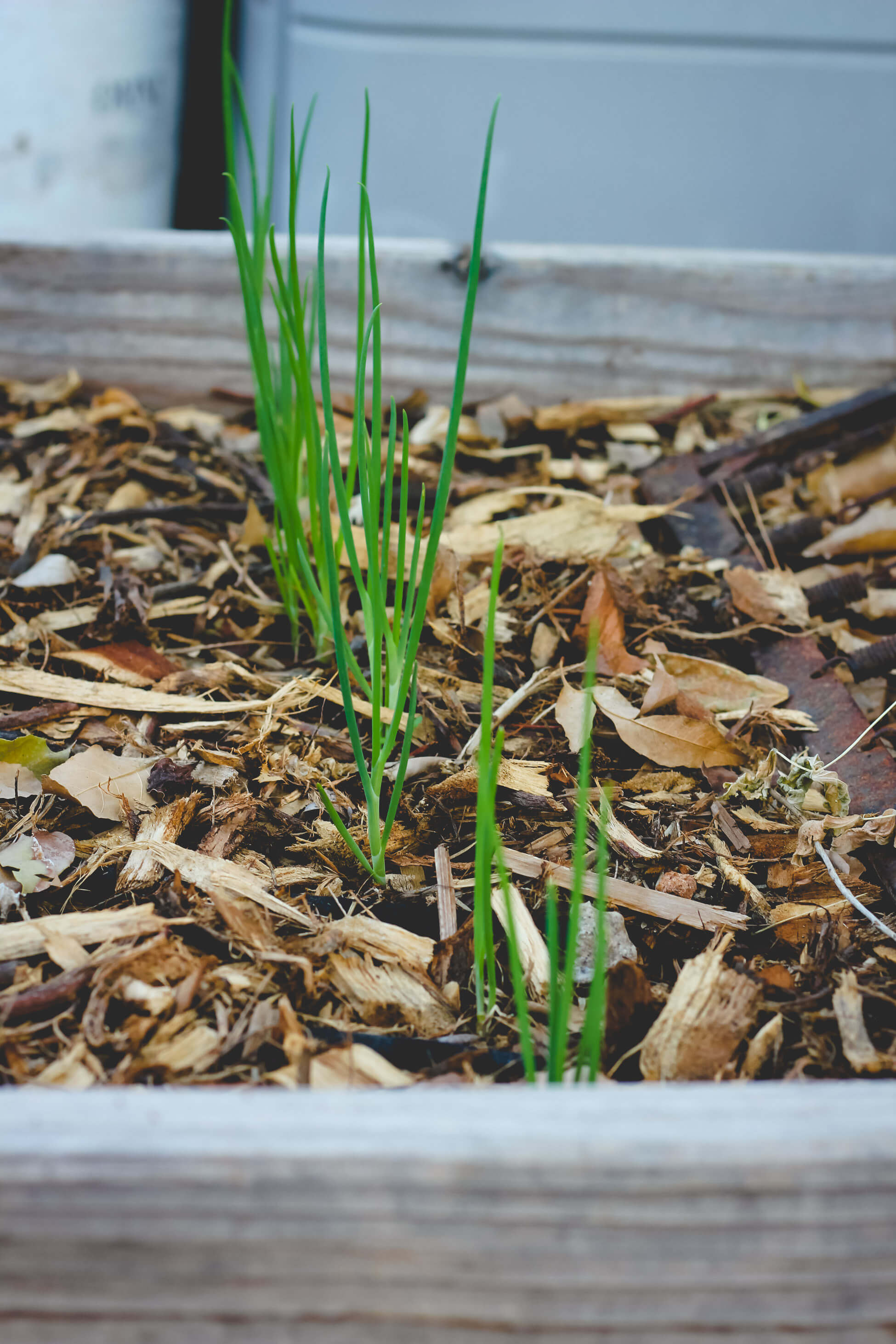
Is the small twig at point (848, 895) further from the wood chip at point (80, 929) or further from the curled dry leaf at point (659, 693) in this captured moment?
the wood chip at point (80, 929)

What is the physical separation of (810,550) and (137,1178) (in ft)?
2.81

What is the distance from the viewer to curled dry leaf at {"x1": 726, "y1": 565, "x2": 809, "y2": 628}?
88 centimetres

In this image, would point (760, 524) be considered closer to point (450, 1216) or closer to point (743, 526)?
point (743, 526)

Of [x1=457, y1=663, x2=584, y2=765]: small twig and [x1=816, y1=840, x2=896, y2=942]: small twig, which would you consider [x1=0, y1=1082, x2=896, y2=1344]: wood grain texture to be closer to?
[x1=816, y1=840, x2=896, y2=942]: small twig

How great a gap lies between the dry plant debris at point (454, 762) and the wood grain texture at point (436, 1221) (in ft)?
0.50

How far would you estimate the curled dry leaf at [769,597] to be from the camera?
0.88 m

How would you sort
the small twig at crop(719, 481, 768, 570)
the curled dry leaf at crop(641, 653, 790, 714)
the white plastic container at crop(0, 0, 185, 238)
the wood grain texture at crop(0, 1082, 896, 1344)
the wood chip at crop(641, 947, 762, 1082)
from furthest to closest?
the white plastic container at crop(0, 0, 185, 238) → the small twig at crop(719, 481, 768, 570) → the curled dry leaf at crop(641, 653, 790, 714) → the wood chip at crop(641, 947, 762, 1082) → the wood grain texture at crop(0, 1082, 896, 1344)

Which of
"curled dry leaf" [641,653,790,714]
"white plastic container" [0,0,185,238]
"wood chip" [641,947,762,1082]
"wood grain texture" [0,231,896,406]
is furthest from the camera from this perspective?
"white plastic container" [0,0,185,238]

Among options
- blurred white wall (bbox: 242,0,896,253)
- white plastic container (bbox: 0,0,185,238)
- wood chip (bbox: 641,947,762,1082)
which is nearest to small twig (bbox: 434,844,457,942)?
wood chip (bbox: 641,947,762,1082)

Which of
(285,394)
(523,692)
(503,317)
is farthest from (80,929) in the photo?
(503,317)

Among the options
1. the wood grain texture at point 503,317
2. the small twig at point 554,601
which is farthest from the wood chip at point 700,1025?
the wood grain texture at point 503,317

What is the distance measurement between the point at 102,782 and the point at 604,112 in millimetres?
1541

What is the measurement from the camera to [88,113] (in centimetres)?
170

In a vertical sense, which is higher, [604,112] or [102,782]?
[604,112]
